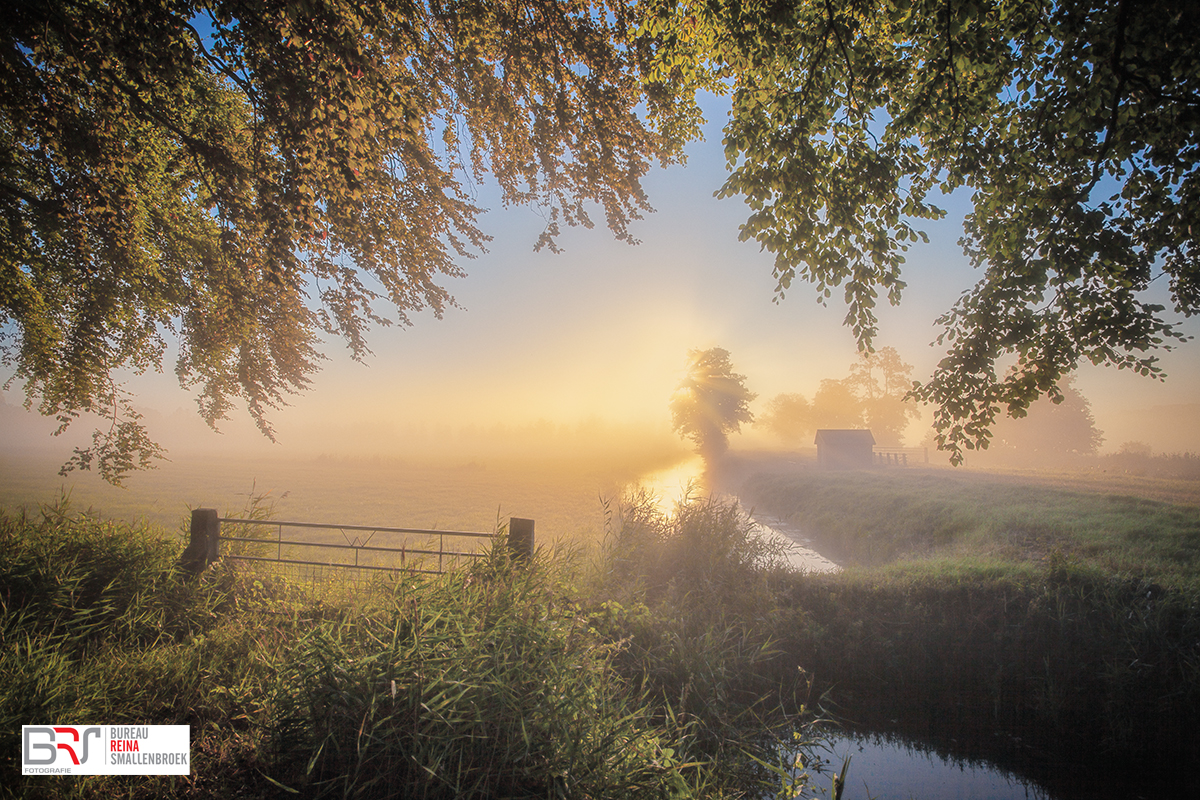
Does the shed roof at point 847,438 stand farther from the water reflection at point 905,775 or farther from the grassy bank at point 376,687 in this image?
the grassy bank at point 376,687

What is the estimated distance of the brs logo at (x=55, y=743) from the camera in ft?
8.98

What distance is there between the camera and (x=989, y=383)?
547cm

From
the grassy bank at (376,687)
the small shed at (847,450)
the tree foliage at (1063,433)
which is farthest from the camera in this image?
the tree foliage at (1063,433)

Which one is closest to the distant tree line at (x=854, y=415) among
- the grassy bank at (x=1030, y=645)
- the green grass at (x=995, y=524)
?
the green grass at (x=995, y=524)

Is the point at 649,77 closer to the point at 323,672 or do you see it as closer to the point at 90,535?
the point at 323,672

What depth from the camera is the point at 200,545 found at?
6637 mm

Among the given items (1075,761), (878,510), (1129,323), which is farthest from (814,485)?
(1129,323)

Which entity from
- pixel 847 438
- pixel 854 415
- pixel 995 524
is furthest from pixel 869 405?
Answer: pixel 995 524

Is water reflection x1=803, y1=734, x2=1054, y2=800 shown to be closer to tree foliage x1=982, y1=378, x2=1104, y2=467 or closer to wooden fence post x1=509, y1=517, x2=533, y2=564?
wooden fence post x1=509, y1=517, x2=533, y2=564

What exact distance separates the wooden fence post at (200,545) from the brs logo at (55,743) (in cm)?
449

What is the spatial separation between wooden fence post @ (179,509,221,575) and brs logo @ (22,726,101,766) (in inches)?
177

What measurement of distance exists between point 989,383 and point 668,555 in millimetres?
6064

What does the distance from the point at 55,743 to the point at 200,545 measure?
15.3 ft

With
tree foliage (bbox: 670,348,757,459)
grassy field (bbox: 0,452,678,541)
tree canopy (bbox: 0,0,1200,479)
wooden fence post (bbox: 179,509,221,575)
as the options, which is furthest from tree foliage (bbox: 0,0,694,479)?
tree foliage (bbox: 670,348,757,459)
